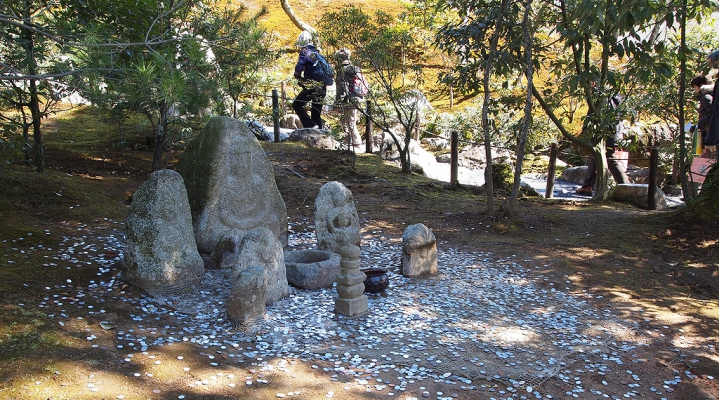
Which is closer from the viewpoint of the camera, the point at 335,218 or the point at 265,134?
the point at 335,218

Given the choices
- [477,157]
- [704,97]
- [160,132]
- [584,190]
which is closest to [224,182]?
[160,132]

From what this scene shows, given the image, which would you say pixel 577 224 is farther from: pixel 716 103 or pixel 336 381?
pixel 336 381

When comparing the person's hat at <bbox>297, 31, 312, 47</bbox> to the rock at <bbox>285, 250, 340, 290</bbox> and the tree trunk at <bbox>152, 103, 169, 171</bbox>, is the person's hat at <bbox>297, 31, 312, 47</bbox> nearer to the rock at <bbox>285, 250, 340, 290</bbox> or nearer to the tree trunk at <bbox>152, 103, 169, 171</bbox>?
the tree trunk at <bbox>152, 103, 169, 171</bbox>

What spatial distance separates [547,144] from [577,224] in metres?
7.76

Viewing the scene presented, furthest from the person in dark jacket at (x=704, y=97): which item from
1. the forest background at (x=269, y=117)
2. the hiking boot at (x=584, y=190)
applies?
the hiking boot at (x=584, y=190)

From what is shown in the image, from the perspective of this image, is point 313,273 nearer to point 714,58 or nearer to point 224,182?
point 224,182

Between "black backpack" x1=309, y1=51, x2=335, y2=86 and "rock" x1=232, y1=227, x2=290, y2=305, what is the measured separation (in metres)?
7.10

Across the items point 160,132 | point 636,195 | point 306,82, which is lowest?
point 636,195

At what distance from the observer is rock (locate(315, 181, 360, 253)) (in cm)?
643

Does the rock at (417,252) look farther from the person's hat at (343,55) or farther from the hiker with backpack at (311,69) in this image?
the hiker with backpack at (311,69)

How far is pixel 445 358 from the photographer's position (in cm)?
444

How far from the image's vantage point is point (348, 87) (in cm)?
1189

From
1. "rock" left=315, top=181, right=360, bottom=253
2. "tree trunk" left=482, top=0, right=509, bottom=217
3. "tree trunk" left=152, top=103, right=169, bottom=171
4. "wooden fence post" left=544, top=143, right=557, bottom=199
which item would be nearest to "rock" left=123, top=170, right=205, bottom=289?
"rock" left=315, top=181, right=360, bottom=253

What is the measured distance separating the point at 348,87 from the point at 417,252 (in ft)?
21.2
